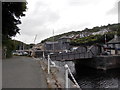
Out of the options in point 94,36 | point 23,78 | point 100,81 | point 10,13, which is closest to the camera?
point 23,78

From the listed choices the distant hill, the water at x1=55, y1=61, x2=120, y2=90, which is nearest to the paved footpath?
the water at x1=55, y1=61, x2=120, y2=90

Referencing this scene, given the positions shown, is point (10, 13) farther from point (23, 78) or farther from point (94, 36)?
point (94, 36)

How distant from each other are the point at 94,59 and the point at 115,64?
4771mm

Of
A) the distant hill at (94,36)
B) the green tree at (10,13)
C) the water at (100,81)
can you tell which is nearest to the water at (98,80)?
the water at (100,81)

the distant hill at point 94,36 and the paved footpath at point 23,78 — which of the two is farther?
the distant hill at point 94,36

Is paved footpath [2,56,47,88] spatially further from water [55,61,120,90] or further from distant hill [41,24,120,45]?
distant hill [41,24,120,45]

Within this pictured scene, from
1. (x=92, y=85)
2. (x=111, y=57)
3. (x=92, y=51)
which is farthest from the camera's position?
(x=92, y=51)

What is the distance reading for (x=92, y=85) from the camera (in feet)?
72.5

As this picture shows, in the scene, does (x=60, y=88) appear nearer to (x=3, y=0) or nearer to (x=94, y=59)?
(x=3, y=0)

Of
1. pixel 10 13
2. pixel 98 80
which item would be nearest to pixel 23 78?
pixel 10 13

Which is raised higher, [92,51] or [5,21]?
[5,21]

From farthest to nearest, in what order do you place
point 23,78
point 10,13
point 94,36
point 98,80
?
point 94,36 < point 98,80 < point 10,13 < point 23,78

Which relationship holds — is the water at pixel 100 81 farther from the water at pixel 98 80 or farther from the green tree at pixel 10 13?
the green tree at pixel 10 13

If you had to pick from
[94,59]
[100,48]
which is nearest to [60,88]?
[94,59]
